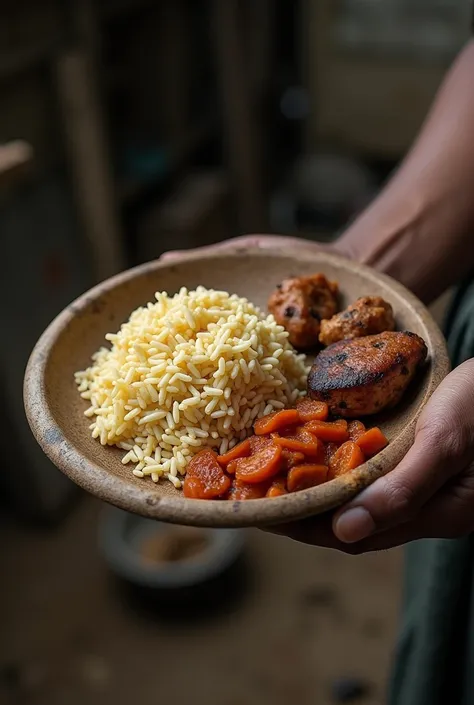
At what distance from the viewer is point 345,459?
141cm

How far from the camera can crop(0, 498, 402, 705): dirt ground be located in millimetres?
3049

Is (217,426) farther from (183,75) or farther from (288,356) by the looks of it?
(183,75)

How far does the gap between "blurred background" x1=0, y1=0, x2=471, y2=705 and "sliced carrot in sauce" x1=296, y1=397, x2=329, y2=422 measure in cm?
148

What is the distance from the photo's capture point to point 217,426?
1549 mm

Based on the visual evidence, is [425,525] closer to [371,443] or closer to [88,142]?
[371,443]

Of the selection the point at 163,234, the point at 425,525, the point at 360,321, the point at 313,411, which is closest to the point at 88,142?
the point at 163,234

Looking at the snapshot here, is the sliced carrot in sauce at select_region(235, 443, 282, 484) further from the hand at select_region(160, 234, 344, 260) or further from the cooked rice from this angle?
the hand at select_region(160, 234, 344, 260)

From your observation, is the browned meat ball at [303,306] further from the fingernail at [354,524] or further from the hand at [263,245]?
the fingernail at [354,524]

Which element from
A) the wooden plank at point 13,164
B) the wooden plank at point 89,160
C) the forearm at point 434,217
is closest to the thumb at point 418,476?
the forearm at point 434,217

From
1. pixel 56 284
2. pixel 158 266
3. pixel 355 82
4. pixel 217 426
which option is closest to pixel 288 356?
pixel 217 426

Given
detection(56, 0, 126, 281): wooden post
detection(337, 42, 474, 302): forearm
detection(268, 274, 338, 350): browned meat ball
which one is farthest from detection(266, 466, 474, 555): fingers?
detection(56, 0, 126, 281): wooden post

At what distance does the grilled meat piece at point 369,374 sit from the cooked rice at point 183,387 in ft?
0.36

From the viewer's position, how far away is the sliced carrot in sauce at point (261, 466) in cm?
139

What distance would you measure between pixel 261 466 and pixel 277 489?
59mm
